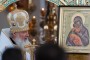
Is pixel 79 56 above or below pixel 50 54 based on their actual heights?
below

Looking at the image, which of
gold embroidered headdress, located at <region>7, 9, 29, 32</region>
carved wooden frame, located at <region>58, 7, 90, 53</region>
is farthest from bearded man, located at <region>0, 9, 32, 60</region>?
carved wooden frame, located at <region>58, 7, 90, 53</region>

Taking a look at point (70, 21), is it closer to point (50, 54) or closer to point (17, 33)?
point (17, 33)

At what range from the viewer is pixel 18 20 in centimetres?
107

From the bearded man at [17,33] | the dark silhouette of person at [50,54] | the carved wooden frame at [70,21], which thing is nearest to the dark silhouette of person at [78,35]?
the carved wooden frame at [70,21]

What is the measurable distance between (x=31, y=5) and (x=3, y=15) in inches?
5.9

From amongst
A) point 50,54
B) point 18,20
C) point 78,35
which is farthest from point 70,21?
point 50,54

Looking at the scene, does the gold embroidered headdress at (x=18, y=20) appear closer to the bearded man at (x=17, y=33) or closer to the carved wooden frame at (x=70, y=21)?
the bearded man at (x=17, y=33)

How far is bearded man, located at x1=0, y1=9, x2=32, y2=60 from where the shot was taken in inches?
42.1

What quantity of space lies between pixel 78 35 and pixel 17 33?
303 millimetres

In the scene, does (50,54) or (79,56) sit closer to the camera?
(50,54)

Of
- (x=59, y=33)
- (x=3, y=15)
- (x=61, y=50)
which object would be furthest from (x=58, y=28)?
(x=61, y=50)

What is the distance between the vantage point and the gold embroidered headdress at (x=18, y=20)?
A: 1.07m

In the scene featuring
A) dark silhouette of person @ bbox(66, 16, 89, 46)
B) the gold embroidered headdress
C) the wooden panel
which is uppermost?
the gold embroidered headdress

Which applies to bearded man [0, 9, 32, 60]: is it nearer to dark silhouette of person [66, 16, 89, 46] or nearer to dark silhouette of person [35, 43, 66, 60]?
dark silhouette of person [66, 16, 89, 46]
